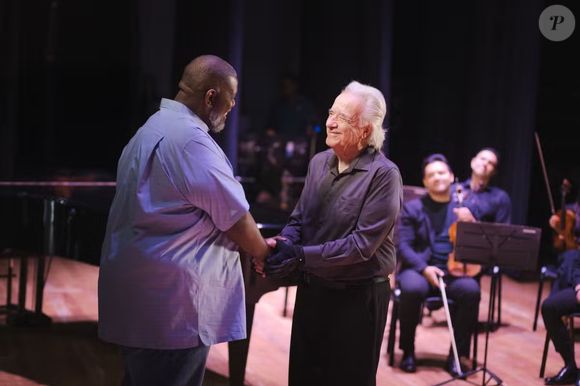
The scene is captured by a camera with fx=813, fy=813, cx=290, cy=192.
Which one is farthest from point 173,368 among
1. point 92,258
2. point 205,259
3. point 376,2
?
point 376,2

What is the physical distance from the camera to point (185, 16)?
28.3ft

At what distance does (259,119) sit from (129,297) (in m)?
7.42

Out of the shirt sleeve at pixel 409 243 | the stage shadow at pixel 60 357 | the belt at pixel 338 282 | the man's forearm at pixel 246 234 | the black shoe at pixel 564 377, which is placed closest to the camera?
the man's forearm at pixel 246 234

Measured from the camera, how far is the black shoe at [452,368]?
4.57 metres

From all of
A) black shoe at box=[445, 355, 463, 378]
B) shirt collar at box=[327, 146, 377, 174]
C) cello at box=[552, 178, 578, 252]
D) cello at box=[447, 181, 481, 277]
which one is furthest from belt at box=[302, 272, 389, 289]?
cello at box=[552, 178, 578, 252]

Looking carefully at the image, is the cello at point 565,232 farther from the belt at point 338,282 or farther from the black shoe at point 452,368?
the belt at point 338,282

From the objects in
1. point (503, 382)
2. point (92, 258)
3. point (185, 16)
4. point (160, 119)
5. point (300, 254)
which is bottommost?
point (503, 382)

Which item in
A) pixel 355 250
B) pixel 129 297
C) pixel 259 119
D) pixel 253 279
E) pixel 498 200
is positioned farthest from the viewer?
pixel 259 119

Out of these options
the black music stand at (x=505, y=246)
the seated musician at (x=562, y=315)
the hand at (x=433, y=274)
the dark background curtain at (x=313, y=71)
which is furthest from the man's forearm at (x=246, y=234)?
the dark background curtain at (x=313, y=71)

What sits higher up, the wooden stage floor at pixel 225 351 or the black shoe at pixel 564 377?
the black shoe at pixel 564 377

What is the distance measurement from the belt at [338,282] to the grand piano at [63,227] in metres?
0.69

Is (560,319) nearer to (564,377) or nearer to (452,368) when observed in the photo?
(564,377)

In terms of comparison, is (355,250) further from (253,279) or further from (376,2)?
(376,2)

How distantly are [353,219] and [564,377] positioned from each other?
232 centimetres
